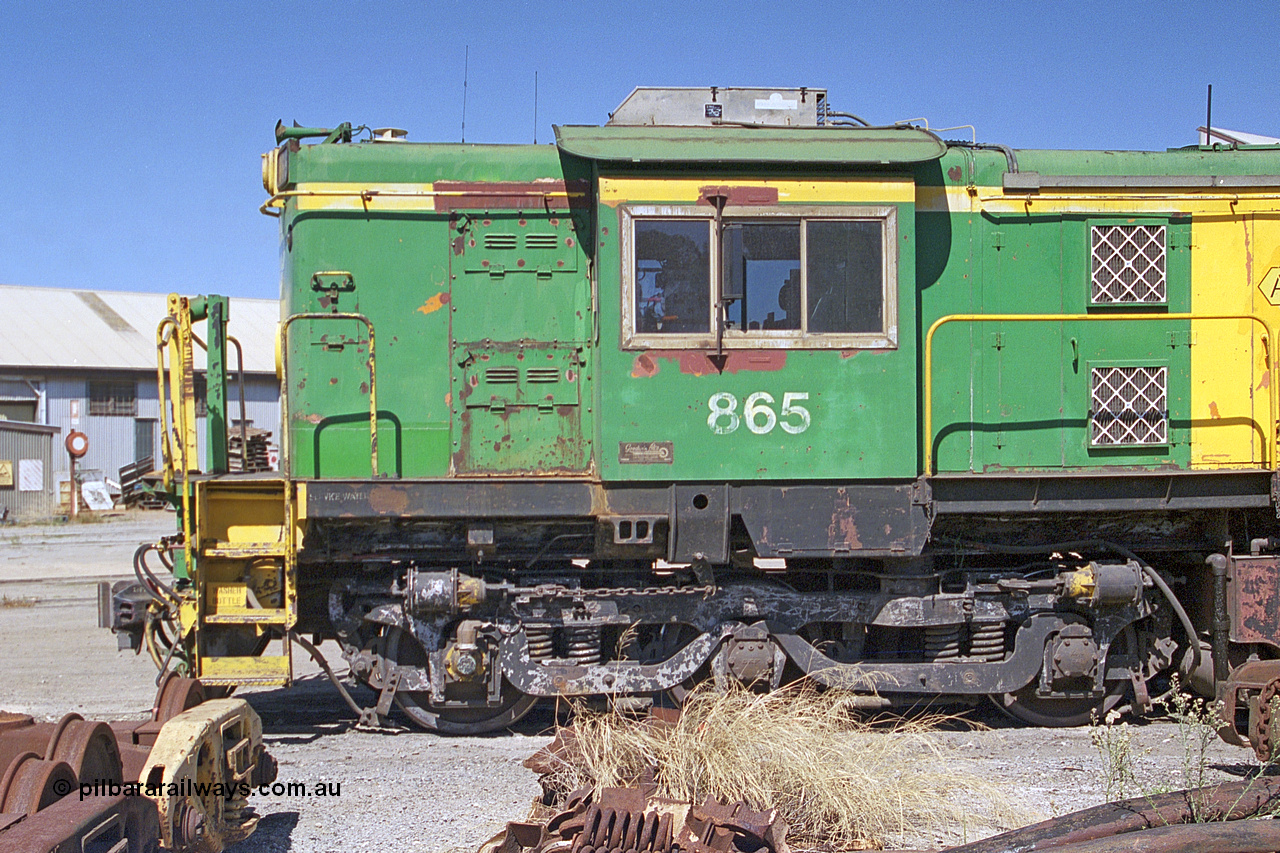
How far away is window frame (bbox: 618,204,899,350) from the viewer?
6266mm

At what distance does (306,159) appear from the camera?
6715mm

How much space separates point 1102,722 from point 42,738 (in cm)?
658

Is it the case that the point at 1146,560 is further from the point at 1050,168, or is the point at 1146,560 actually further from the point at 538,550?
the point at 538,550

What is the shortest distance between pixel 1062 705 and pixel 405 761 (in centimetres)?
452

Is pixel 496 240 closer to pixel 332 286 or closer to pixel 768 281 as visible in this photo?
pixel 332 286

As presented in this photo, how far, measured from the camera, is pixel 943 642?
22.2 ft

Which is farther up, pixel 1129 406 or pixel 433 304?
pixel 433 304

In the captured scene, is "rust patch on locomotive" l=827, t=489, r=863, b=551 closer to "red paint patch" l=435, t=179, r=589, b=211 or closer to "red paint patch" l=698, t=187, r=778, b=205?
"red paint patch" l=698, t=187, r=778, b=205

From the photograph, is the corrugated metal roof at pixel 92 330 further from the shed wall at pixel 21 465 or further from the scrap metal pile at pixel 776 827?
the scrap metal pile at pixel 776 827

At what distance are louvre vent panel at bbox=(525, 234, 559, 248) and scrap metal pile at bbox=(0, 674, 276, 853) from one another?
11.3ft

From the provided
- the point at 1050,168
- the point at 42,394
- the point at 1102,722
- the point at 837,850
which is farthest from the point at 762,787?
the point at 42,394

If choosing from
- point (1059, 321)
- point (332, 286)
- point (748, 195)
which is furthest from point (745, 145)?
point (332, 286)

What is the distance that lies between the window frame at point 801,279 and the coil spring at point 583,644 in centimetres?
193
